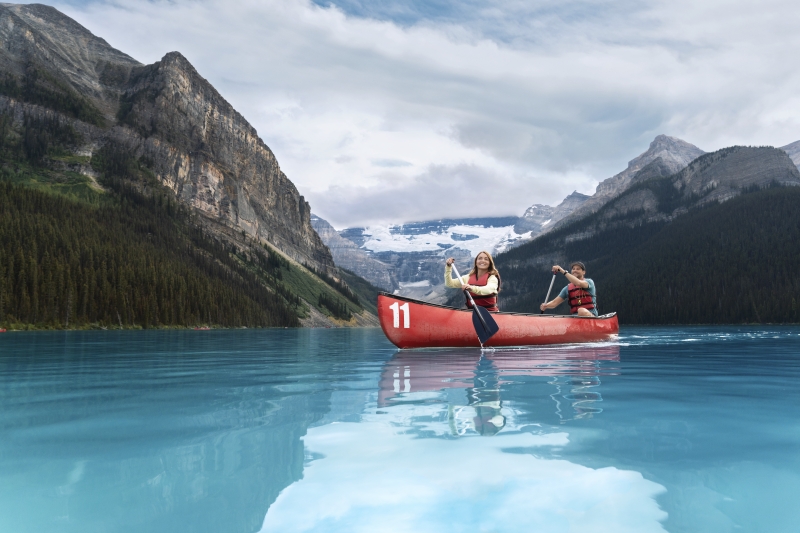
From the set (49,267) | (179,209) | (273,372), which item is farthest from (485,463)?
(179,209)

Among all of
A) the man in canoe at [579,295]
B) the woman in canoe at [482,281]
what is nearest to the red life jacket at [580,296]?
the man in canoe at [579,295]

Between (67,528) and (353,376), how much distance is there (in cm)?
999

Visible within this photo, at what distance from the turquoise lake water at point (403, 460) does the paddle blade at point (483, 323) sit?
33.2 feet

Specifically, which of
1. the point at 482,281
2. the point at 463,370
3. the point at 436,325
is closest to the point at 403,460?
the point at 463,370

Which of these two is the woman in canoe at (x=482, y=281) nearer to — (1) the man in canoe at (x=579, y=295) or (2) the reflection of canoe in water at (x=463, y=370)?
(2) the reflection of canoe in water at (x=463, y=370)

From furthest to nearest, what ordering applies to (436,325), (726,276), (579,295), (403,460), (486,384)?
(726,276) → (579,295) → (436,325) → (486,384) → (403,460)

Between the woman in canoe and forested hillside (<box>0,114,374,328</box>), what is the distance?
7608 cm

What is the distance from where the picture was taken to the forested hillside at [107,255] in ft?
279

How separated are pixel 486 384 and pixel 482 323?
987cm

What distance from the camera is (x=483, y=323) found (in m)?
20.6

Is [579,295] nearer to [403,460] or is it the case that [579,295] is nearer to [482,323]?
[482,323]

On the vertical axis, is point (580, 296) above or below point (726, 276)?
below

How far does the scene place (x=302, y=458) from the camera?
5.21 m

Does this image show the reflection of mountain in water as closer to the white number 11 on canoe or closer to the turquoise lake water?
the turquoise lake water
